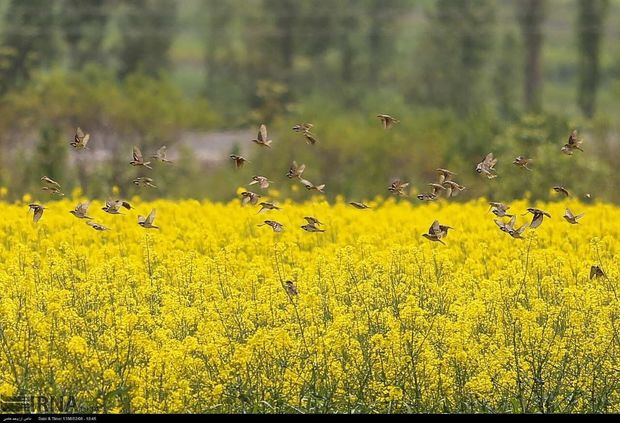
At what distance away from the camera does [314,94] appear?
159ft

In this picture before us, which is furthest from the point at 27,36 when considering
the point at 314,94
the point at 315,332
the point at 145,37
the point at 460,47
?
the point at 315,332

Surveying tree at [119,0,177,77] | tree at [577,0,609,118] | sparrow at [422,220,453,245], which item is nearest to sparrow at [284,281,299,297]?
sparrow at [422,220,453,245]

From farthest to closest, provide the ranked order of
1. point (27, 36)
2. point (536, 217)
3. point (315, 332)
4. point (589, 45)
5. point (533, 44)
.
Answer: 1. point (589, 45)
2. point (533, 44)
3. point (27, 36)
4. point (536, 217)
5. point (315, 332)

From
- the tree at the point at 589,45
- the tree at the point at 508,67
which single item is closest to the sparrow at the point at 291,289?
the tree at the point at 589,45

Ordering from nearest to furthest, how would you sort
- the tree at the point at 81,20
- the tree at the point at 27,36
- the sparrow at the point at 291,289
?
the sparrow at the point at 291,289, the tree at the point at 27,36, the tree at the point at 81,20

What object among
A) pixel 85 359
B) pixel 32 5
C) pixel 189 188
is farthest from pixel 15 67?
pixel 85 359

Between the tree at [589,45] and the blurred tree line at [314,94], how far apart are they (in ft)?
0.19

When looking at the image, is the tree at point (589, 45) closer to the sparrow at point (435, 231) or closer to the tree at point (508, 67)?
the tree at point (508, 67)

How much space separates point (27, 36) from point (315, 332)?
32.6 m

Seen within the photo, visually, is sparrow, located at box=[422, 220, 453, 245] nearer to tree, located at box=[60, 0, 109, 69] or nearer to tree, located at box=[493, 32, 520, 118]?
tree, located at box=[60, 0, 109, 69]

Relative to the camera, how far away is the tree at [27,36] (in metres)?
34.0

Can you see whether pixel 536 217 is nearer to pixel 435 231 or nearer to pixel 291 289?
pixel 435 231

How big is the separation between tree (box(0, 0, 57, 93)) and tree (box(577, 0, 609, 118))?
709 inches

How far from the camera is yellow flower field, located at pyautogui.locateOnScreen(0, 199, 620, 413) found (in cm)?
674
